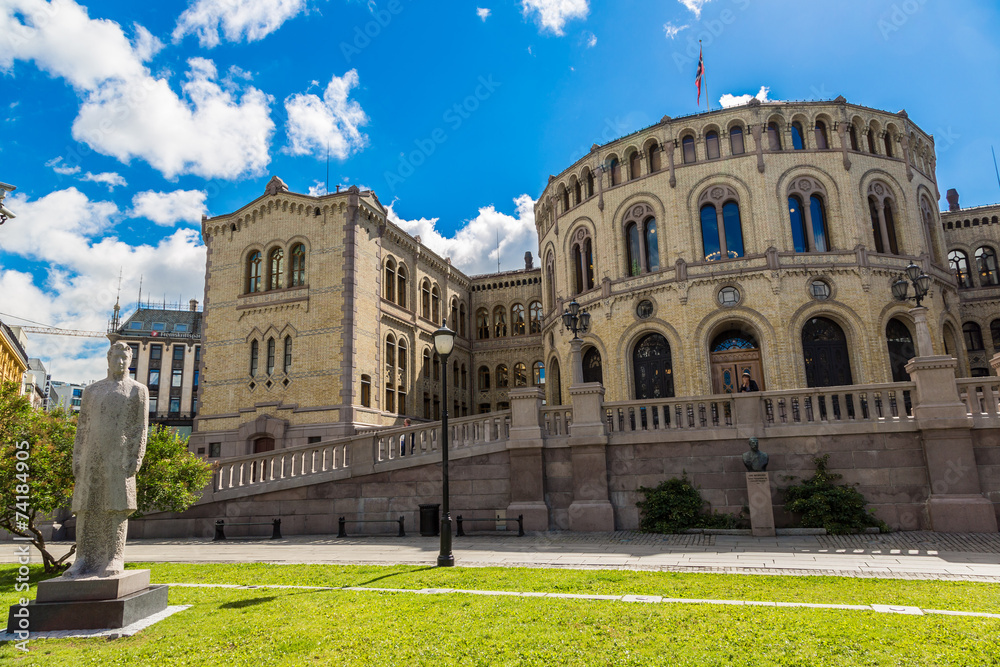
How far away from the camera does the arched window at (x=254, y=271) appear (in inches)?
1246

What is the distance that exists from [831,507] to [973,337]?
25806 mm

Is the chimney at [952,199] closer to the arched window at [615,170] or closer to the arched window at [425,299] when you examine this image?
the arched window at [615,170]

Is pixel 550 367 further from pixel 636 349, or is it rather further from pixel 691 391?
pixel 691 391

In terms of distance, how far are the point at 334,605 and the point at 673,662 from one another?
470 cm

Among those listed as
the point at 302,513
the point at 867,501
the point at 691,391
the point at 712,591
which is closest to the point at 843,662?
the point at 712,591

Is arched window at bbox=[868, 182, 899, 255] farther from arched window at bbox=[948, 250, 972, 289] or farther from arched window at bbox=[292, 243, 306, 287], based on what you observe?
arched window at bbox=[292, 243, 306, 287]

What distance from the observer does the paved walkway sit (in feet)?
34.1

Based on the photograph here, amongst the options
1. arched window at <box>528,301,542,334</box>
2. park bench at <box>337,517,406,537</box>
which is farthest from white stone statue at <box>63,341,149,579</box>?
arched window at <box>528,301,542,334</box>

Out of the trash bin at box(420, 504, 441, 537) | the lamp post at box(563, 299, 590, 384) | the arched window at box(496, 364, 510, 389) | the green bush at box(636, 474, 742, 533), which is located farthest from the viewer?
the arched window at box(496, 364, 510, 389)

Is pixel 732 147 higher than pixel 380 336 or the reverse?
higher

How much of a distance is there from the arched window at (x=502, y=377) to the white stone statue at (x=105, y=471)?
33659mm

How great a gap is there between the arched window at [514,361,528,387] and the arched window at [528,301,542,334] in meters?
2.41

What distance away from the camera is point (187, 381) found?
7550 centimetres

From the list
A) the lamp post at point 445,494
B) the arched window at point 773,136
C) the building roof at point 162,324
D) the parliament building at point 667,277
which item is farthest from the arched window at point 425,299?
the building roof at point 162,324
